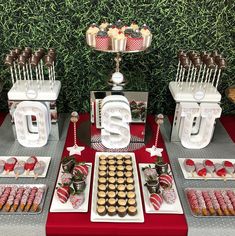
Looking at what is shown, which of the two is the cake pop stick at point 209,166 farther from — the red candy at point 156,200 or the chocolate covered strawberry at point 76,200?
the chocolate covered strawberry at point 76,200

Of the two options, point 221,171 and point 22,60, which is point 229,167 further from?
point 22,60

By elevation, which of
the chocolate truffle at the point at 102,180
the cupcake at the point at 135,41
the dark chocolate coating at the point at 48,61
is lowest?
the chocolate truffle at the point at 102,180

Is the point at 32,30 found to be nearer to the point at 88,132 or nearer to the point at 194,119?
the point at 88,132

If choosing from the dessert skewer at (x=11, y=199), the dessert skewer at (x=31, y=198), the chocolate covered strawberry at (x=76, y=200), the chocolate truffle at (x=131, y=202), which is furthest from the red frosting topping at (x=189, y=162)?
the dessert skewer at (x=11, y=199)

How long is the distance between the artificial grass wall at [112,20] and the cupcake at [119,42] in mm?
285

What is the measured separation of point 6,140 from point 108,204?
0.99 meters

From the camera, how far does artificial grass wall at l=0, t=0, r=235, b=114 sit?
2.29 meters

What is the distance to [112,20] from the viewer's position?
2326 mm

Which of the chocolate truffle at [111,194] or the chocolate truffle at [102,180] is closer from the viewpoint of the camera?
the chocolate truffle at [111,194]

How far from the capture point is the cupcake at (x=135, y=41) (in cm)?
195

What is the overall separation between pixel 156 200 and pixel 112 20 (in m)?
1.32

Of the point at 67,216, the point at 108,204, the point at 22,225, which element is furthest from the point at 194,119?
the point at 22,225

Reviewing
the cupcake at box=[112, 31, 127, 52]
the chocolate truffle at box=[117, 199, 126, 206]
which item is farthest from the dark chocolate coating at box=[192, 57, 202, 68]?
the chocolate truffle at box=[117, 199, 126, 206]

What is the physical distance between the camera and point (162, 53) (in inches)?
96.6
